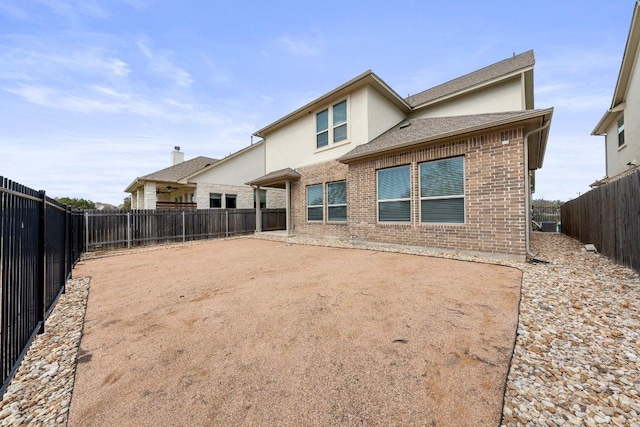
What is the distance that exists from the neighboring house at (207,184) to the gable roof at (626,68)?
17.6 metres

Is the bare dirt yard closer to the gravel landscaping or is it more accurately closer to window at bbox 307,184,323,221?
the gravel landscaping

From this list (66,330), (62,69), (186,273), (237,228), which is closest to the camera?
(66,330)

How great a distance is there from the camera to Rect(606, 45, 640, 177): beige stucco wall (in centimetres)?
941

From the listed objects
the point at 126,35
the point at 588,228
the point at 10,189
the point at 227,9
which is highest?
the point at 227,9

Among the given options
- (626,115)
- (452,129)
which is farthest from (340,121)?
(626,115)

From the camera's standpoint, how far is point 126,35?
9055mm

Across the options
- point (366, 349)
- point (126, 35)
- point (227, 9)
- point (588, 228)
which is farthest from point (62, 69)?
point (588, 228)

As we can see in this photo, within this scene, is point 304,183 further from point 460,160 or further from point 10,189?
point 10,189

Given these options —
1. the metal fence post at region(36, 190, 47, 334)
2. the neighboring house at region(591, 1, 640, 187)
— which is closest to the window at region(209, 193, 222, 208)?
the metal fence post at region(36, 190, 47, 334)

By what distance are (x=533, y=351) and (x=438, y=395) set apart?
4.17 feet

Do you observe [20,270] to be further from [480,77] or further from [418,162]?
[480,77]

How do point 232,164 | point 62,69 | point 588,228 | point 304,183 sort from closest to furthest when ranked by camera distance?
point 588,228
point 62,69
point 304,183
point 232,164

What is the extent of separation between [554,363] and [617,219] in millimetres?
5785

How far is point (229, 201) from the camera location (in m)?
17.0
